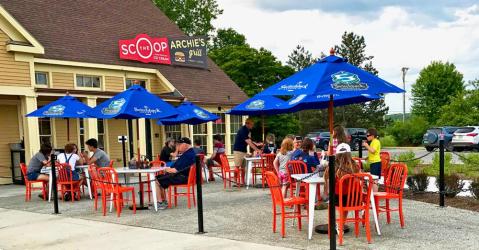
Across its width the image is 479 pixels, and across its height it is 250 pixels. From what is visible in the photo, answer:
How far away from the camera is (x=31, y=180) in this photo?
36.9 feet

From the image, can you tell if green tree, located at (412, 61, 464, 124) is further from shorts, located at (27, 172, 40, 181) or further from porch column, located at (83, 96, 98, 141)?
shorts, located at (27, 172, 40, 181)

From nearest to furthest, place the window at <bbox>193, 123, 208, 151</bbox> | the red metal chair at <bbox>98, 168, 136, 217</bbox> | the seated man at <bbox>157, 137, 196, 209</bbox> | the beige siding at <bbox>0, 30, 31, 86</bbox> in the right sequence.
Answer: the red metal chair at <bbox>98, 168, 136, 217</bbox>
the seated man at <bbox>157, 137, 196, 209</bbox>
the beige siding at <bbox>0, 30, 31, 86</bbox>
the window at <bbox>193, 123, 208, 151</bbox>

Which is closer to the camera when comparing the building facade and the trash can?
the building facade

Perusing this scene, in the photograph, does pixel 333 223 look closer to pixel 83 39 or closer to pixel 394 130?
pixel 83 39

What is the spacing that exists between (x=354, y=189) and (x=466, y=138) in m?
23.2

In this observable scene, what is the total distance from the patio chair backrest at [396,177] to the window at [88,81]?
13.3m

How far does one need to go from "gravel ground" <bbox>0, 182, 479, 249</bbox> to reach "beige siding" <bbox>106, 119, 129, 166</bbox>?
8043 millimetres

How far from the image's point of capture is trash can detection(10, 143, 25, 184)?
50.2ft

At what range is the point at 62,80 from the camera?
660 inches

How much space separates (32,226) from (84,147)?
33.0 ft

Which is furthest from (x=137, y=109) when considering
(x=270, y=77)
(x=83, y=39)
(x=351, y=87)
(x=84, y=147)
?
(x=270, y=77)

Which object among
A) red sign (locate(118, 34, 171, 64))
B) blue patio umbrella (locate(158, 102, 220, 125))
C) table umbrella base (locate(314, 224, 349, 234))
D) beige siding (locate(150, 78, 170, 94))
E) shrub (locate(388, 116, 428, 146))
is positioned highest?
red sign (locate(118, 34, 171, 64))

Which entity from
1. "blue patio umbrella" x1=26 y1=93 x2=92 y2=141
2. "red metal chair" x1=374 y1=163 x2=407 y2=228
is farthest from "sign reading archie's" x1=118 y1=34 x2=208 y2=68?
"red metal chair" x1=374 y1=163 x2=407 y2=228

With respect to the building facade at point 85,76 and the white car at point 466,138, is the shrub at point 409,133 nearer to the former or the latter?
the white car at point 466,138
